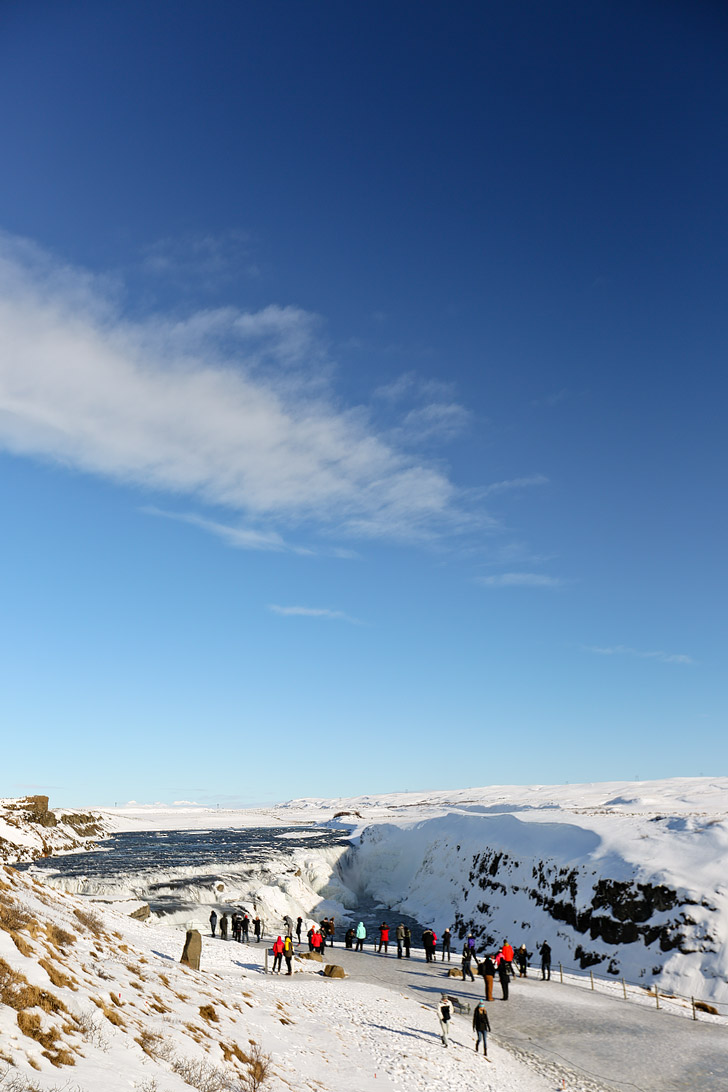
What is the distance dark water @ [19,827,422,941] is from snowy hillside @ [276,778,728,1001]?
213 inches

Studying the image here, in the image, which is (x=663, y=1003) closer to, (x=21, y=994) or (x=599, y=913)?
(x=599, y=913)

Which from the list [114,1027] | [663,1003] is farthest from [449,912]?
[114,1027]

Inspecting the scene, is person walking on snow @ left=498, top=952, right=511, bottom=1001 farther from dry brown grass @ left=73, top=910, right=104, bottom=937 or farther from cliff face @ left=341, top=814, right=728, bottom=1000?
dry brown grass @ left=73, top=910, right=104, bottom=937

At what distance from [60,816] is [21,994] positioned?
98.1 meters

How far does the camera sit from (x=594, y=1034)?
881 inches

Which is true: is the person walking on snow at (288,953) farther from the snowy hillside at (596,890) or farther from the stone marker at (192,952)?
the snowy hillside at (596,890)

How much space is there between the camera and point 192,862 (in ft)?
193

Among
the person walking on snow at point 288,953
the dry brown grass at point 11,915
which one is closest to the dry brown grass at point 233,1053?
the dry brown grass at point 11,915

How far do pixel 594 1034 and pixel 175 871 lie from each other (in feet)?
127

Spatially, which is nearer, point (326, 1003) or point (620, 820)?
point (326, 1003)

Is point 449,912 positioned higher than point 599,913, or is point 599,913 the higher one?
point 599,913

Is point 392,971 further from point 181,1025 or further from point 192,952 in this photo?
point 181,1025

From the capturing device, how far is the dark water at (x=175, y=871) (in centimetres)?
4656

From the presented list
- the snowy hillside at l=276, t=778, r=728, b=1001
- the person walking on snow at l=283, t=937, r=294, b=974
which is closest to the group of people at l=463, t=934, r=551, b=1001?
the snowy hillside at l=276, t=778, r=728, b=1001
